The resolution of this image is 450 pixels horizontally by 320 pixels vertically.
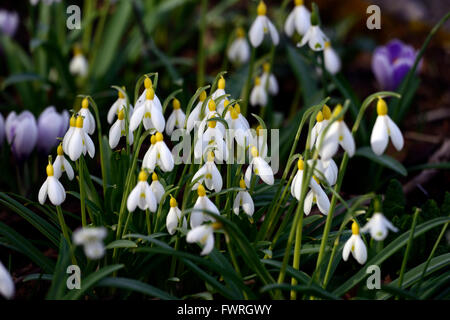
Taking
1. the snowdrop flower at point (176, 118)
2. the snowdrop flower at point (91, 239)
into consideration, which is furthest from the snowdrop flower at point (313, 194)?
the snowdrop flower at point (91, 239)

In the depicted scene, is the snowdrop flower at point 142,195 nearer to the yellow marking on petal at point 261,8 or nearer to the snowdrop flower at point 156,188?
the snowdrop flower at point 156,188

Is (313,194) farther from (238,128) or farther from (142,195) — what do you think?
(142,195)

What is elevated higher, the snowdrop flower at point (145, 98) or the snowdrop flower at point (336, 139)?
the snowdrop flower at point (145, 98)

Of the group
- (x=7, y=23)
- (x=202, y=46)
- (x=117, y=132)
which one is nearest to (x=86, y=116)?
(x=117, y=132)

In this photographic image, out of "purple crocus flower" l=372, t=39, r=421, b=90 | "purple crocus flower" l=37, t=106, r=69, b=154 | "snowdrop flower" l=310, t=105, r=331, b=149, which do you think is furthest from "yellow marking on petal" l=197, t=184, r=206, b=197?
"purple crocus flower" l=372, t=39, r=421, b=90
